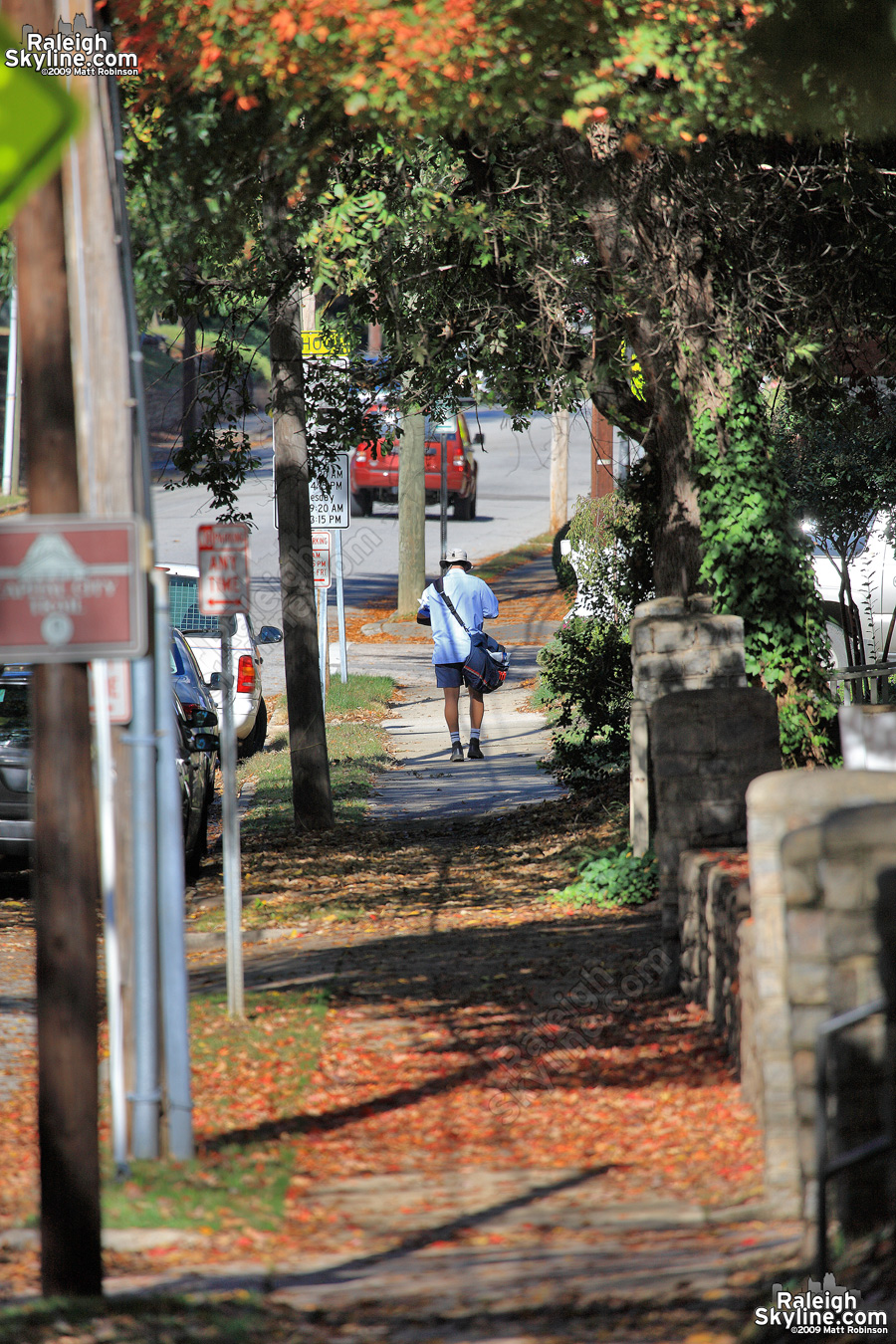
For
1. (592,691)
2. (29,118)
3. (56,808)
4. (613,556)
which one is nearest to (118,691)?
(56,808)

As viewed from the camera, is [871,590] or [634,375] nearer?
[634,375]

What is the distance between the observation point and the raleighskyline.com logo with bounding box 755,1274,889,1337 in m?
3.85

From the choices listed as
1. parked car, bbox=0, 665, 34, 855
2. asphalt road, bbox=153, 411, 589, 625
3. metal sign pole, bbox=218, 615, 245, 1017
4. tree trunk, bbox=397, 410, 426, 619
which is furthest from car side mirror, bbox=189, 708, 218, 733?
tree trunk, bbox=397, 410, 426, 619

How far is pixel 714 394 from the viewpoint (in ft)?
36.3

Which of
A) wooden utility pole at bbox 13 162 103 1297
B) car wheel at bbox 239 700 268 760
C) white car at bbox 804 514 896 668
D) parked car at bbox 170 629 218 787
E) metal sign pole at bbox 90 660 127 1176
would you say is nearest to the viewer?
wooden utility pole at bbox 13 162 103 1297

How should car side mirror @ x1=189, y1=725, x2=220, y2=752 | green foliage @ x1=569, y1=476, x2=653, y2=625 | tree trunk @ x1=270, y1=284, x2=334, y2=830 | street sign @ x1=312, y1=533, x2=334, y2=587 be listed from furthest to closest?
street sign @ x1=312, y1=533, x2=334, y2=587
green foliage @ x1=569, y1=476, x2=653, y2=625
tree trunk @ x1=270, y1=284, x2=334, y2=830
car side mirror @ x1=189, y1=725, x2=220, y2=752

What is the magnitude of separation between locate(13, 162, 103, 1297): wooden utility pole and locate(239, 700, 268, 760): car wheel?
12983mm

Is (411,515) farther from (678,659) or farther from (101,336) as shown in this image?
(101,336)

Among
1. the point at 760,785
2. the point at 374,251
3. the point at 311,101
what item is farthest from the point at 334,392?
the point at 760,785

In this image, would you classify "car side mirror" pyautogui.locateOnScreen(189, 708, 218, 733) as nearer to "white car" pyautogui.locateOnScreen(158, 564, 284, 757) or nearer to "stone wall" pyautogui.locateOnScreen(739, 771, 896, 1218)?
"white car" pyautogui.locateOnScreen(158, 564, 284, 757)

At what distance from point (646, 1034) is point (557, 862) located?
420 centimetres

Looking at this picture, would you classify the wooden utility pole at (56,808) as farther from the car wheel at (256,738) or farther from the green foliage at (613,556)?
the car wheel at (256,738)

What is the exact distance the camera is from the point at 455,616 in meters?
16.2

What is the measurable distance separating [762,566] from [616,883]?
8.95 feet
